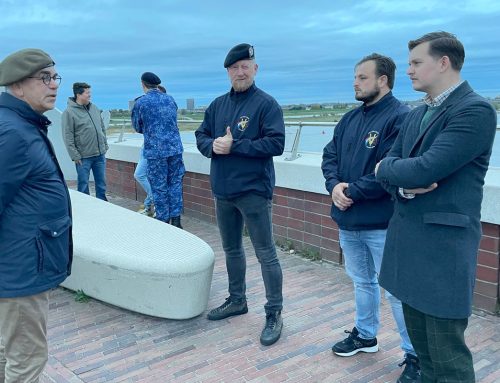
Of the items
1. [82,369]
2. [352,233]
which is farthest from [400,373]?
[82,369]

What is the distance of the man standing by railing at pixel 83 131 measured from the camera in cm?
741

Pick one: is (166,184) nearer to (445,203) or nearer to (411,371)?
(411,371)

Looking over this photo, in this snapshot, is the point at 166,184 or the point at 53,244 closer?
the point at 53,244

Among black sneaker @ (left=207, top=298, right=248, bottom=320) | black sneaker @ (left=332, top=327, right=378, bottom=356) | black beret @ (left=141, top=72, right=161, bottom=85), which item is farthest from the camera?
black beret @ (left=141, top=72, right=161, bottom=85)

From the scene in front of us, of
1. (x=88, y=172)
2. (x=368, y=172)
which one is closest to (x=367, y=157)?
(x=368, y=172)

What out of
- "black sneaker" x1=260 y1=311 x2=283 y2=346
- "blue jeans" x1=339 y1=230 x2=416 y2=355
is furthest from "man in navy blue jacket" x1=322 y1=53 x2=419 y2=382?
"black sneaker" x1=260 y1=311 x2=283 y2=346

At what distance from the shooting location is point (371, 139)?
3.01 m

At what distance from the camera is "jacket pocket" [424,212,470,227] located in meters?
2.23

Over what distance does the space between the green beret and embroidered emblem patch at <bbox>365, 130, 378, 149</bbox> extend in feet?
5.89

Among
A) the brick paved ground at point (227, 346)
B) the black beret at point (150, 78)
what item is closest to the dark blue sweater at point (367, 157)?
the brick paved ground at point (227, 346)

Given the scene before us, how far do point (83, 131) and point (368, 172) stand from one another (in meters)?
5.47

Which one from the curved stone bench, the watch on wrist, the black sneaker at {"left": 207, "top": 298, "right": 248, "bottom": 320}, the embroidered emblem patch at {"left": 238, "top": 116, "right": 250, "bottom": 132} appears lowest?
the black sneaker at {"left": 207, "top": 298, "right": 248, "bottom": 320}

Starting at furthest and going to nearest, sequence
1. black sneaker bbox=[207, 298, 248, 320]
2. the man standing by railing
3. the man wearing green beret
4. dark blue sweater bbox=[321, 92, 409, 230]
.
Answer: the man standing by railing < black sneaker bbox=[207, 298, 248, 320] < dark blue sweater bbox=[321, 92, 409, 230] < the man wearing green beret

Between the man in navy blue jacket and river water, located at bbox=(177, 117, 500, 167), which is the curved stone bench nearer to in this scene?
the man in navy blue jacket
